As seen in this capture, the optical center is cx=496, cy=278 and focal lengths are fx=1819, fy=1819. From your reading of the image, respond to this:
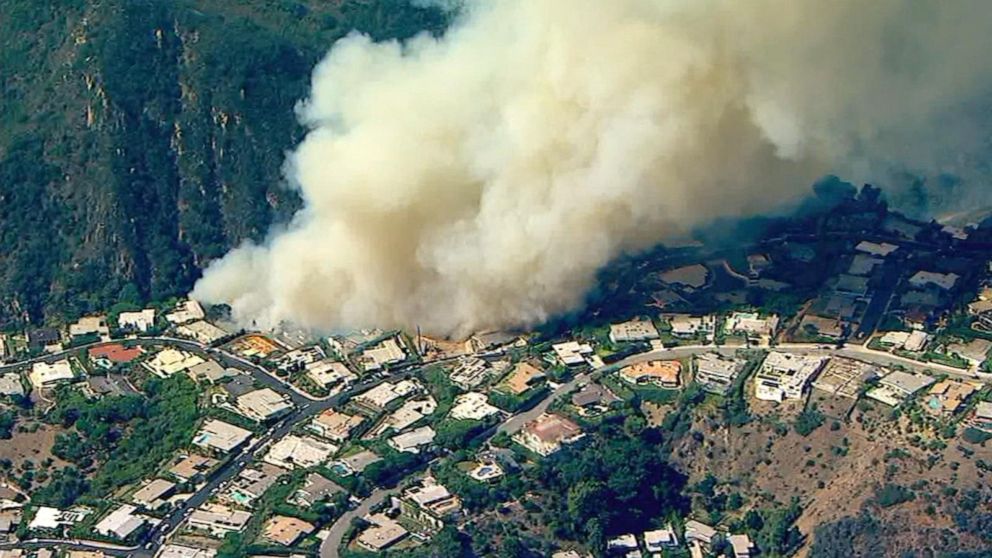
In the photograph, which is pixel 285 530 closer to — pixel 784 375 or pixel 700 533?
pixel 700 533

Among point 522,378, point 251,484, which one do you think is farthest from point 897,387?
point 251,484

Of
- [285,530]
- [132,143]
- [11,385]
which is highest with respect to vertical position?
[132,143]

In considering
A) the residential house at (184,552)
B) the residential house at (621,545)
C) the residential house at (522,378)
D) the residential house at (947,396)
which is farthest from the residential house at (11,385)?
the residential house at (947,396)

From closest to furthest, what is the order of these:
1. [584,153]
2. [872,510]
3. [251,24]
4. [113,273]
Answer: [872,510], [584,153], [113,273], [251,24]

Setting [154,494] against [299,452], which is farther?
[299,452]

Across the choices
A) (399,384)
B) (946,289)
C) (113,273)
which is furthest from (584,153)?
(113,273)

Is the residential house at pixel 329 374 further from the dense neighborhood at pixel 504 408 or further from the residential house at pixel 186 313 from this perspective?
the residential house at pixel 186 313

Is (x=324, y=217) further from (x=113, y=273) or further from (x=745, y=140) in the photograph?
(x=745, y=140)

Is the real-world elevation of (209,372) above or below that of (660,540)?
above

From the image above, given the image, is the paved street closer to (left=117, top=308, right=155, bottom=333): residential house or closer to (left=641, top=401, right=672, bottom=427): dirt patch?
(left=117, top=308, right=155, bottom=333): residential house
